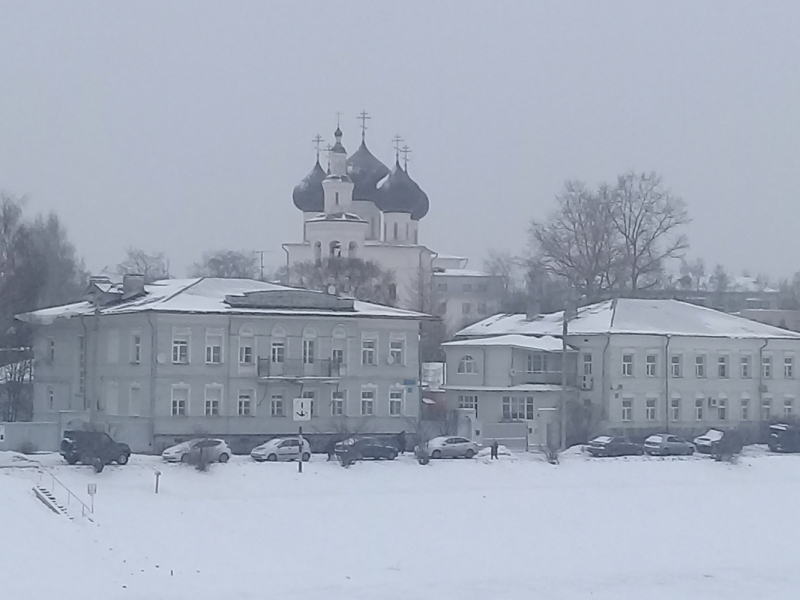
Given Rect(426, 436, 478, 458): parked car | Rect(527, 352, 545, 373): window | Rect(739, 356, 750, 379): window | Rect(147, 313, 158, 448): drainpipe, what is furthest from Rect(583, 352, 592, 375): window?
Rect(147, 313, 158, 448): drainpipe

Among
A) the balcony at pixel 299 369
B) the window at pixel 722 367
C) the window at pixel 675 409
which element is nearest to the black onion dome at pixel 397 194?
the window at pixel 722 367

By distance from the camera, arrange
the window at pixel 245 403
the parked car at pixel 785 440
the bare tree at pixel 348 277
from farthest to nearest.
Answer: the bare tree at pixel 348 277 < the parked car at pixel 785 440 < the window at pixel 245 403

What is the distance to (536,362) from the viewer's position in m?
54.0

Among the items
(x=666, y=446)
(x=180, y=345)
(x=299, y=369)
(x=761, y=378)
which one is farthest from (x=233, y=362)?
(x=761, y=378)

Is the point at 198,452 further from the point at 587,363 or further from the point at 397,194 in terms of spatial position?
the point at 397,194

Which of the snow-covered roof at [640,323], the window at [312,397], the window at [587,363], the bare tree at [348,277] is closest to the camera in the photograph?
the window at [312,397]

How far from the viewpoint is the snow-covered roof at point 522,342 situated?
53531mm

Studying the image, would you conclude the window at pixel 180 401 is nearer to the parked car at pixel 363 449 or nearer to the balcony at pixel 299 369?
the balcony at pixel 299 369

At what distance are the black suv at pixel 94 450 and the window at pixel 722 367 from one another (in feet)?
83.2

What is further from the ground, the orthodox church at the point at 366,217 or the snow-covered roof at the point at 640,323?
the orthodox church at the point at 366,217

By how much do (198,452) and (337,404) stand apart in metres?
10.4

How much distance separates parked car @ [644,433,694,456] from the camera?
46875 millimetres

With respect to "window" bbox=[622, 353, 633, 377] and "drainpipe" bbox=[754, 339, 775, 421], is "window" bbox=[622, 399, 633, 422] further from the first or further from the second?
"drainpipe" bbox=[754, 339, 775, 421]

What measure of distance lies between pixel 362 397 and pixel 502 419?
6970 millimetres
